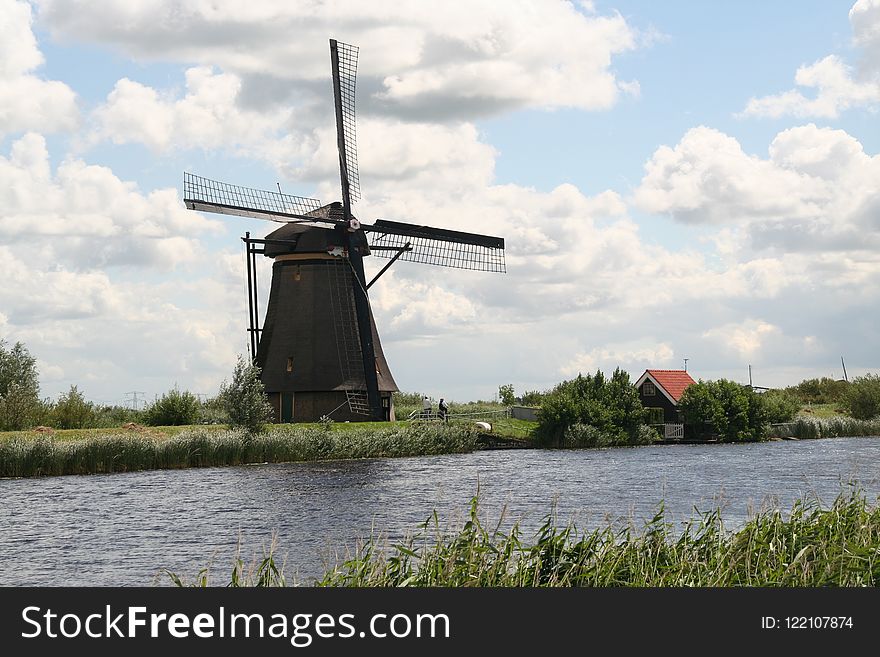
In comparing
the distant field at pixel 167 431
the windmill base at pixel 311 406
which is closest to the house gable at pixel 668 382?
the distant field at pixel 167 431

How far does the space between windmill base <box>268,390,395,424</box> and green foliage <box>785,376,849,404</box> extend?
49.9 metres

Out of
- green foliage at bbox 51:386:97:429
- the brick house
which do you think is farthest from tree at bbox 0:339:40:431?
the brick house

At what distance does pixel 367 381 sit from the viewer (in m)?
39.1

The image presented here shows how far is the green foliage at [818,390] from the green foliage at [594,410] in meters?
36.5

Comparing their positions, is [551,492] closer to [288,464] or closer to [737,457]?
[288,464]

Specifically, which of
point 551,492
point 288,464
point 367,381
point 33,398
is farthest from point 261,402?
point 551,492

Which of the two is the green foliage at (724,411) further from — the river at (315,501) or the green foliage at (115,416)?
the green foliage at (115,416)

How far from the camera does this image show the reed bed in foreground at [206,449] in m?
28.7

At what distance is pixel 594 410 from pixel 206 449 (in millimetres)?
19364

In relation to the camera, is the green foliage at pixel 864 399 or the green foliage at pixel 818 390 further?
the green foliage at pixel 818 390

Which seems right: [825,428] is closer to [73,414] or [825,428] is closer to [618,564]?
[73,414]

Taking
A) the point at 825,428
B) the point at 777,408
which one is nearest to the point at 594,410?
the point at 777,408

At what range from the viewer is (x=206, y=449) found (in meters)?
31.9

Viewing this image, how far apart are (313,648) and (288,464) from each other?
25.7 meters
